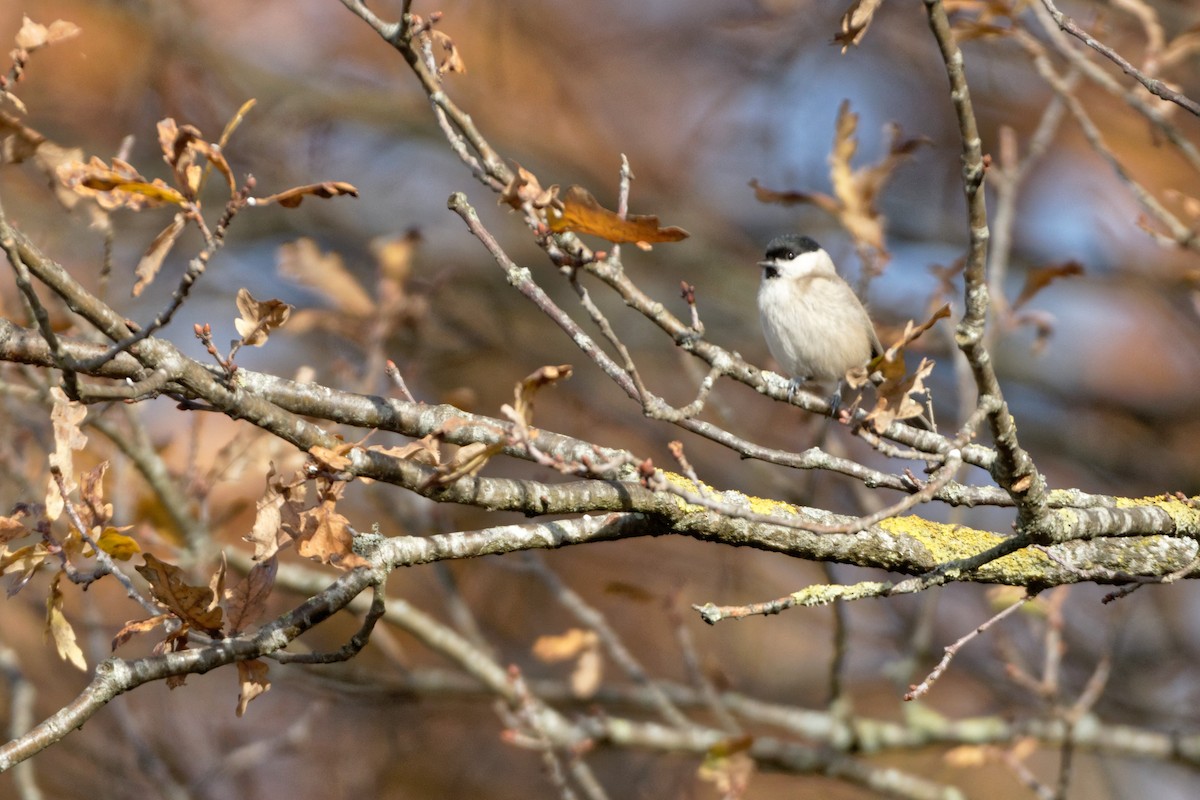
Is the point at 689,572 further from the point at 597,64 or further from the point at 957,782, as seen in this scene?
the point at 597,64

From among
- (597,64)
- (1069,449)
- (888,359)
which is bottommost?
(888,359)

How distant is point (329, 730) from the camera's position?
7129 mm

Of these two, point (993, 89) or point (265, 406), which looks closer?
point (265, 406)

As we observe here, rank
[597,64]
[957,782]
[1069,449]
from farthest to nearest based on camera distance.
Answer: [597,64]
[957,782]
[1069,449]

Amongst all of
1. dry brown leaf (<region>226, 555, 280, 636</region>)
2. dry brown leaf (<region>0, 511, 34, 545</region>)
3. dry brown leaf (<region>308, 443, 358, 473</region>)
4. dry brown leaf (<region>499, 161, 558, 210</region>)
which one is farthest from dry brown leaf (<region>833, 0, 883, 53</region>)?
dry brown leaf (<region>0, 511, 34, 545</region>)

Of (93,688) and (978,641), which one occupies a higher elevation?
(978,641)

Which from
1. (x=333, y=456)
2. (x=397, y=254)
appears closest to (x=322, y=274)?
(x=397, y=254)

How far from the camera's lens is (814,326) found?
4.94 meters

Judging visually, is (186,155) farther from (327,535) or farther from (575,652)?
(575,652)

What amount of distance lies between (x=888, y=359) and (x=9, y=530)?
1.87m

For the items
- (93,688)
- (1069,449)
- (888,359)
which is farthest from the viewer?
Result: (1069,449)

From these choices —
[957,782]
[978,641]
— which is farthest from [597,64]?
[957,782]

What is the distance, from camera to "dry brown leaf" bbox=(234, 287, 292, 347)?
2271 millimetres

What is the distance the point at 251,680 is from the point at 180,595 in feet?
0.77
